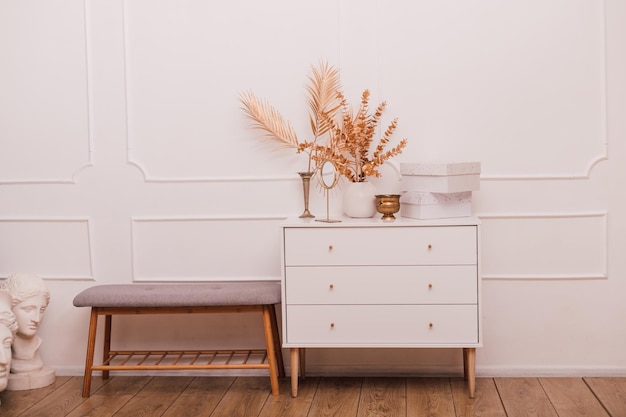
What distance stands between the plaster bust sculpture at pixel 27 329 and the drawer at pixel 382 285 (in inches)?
49.0

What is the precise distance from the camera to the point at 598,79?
386cm

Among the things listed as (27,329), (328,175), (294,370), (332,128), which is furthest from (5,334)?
(332,128)

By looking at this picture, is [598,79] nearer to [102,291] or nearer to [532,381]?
[532,381]

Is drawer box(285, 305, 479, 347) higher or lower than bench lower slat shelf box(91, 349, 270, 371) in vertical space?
higher

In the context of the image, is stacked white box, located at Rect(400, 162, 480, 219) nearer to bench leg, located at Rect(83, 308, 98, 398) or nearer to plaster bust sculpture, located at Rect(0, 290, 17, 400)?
bench leg, located at Rect(83, 308, 98, 398)

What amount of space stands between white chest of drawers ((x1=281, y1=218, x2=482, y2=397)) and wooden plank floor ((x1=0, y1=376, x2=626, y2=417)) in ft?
0.71

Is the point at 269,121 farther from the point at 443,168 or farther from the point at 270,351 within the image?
the point at 270,351

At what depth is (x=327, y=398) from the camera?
3674mm

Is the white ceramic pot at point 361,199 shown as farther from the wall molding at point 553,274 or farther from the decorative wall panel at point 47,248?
the decorative wall panel at point 47,248

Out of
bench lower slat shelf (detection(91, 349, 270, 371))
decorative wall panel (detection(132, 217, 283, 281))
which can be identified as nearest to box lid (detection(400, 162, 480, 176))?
decorative wall panel (detection(132, 217, 283, 281))

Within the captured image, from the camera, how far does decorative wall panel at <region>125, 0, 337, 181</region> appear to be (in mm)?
3980

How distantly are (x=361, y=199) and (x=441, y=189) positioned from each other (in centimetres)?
40

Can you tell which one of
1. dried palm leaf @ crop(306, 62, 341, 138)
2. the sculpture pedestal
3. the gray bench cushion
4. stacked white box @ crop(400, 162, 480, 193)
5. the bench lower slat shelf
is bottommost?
the sculpture pedestal

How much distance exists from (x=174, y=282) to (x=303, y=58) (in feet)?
4.23
